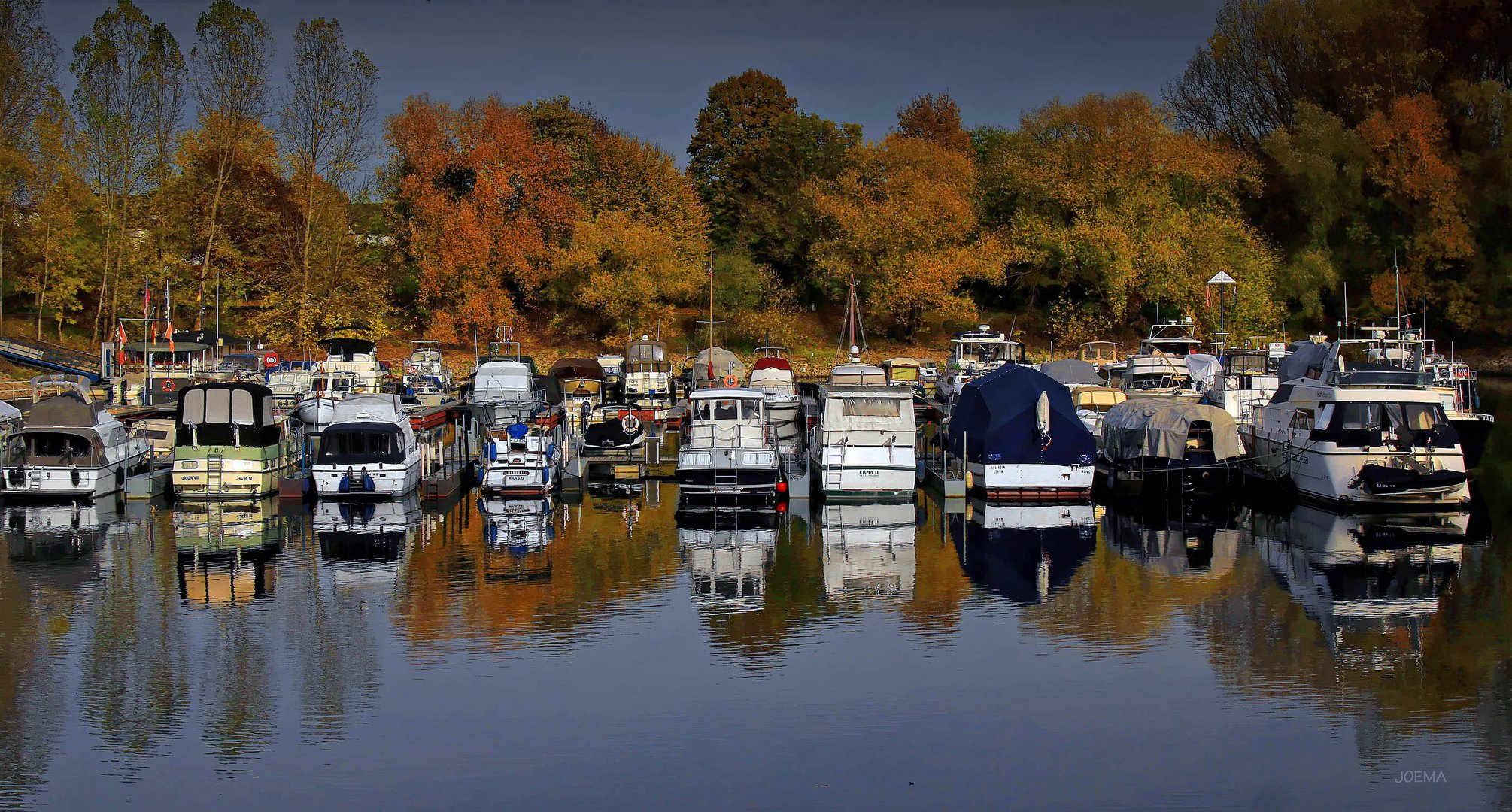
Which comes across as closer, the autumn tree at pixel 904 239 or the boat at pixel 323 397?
the boat at pixel 323 397

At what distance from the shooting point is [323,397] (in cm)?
4288

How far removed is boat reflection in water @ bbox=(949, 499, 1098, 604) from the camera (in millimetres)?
25125

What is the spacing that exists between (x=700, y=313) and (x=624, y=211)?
725cm

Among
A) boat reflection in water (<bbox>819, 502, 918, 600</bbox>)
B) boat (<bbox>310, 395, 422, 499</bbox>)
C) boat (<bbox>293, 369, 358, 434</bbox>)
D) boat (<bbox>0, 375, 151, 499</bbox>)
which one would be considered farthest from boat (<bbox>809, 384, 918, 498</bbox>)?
boat (<bbox>0, 375, 151, 499</bbox>)

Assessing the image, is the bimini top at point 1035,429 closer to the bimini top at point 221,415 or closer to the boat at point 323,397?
the boat at point 323,397

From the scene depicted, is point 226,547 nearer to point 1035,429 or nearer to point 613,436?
point 613,436

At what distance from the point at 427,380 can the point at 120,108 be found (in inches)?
1075

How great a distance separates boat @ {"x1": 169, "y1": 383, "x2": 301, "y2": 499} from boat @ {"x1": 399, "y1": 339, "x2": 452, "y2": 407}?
1299 cm

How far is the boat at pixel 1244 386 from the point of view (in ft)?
139

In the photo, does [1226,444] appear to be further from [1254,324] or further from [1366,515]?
[1254,324]

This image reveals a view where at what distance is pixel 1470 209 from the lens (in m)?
66.5

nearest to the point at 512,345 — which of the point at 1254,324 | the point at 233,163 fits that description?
the point at 233,163

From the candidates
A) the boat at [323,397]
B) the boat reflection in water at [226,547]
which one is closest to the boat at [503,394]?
the boat at [323,397]

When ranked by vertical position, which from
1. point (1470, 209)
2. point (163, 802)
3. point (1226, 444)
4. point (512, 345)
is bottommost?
point (163, 802)
